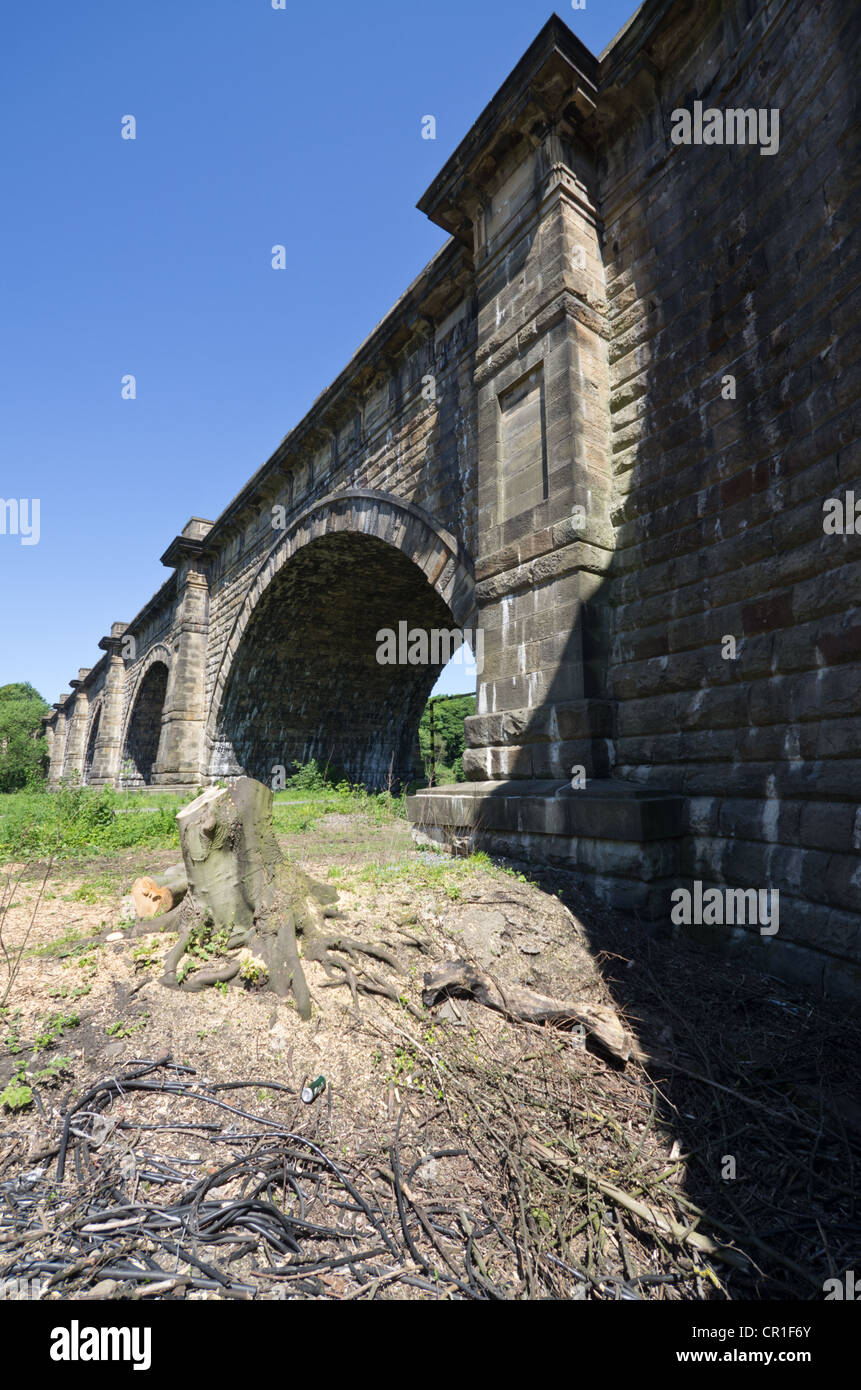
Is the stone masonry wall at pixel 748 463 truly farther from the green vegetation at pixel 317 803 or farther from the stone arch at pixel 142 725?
the stone arch at pixel 142 725

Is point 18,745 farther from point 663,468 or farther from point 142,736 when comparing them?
point 663,468

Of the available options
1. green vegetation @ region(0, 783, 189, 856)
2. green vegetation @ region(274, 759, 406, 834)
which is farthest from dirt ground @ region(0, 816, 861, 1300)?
green vegetation @ region(274, 759, 406, 834)

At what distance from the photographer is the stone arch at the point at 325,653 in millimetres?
11883

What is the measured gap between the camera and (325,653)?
54.4 ft

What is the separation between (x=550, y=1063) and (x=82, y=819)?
8.42m

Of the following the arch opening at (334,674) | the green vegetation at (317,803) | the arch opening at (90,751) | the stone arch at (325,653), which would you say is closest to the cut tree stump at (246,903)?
the green vegetation at (317,803)

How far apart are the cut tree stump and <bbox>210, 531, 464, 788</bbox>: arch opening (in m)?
9.42

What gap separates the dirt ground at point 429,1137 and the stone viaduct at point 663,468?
3.05ft

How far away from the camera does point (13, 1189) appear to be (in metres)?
1.91

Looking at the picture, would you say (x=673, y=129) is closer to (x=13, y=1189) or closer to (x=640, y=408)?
(x=640, y=408)

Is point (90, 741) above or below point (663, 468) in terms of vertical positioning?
below

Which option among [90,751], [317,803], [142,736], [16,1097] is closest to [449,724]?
[142,736]

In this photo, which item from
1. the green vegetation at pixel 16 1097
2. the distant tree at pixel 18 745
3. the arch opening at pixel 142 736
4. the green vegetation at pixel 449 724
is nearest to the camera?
the green vegetation at pixel 16 1097

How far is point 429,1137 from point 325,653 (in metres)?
14.9
